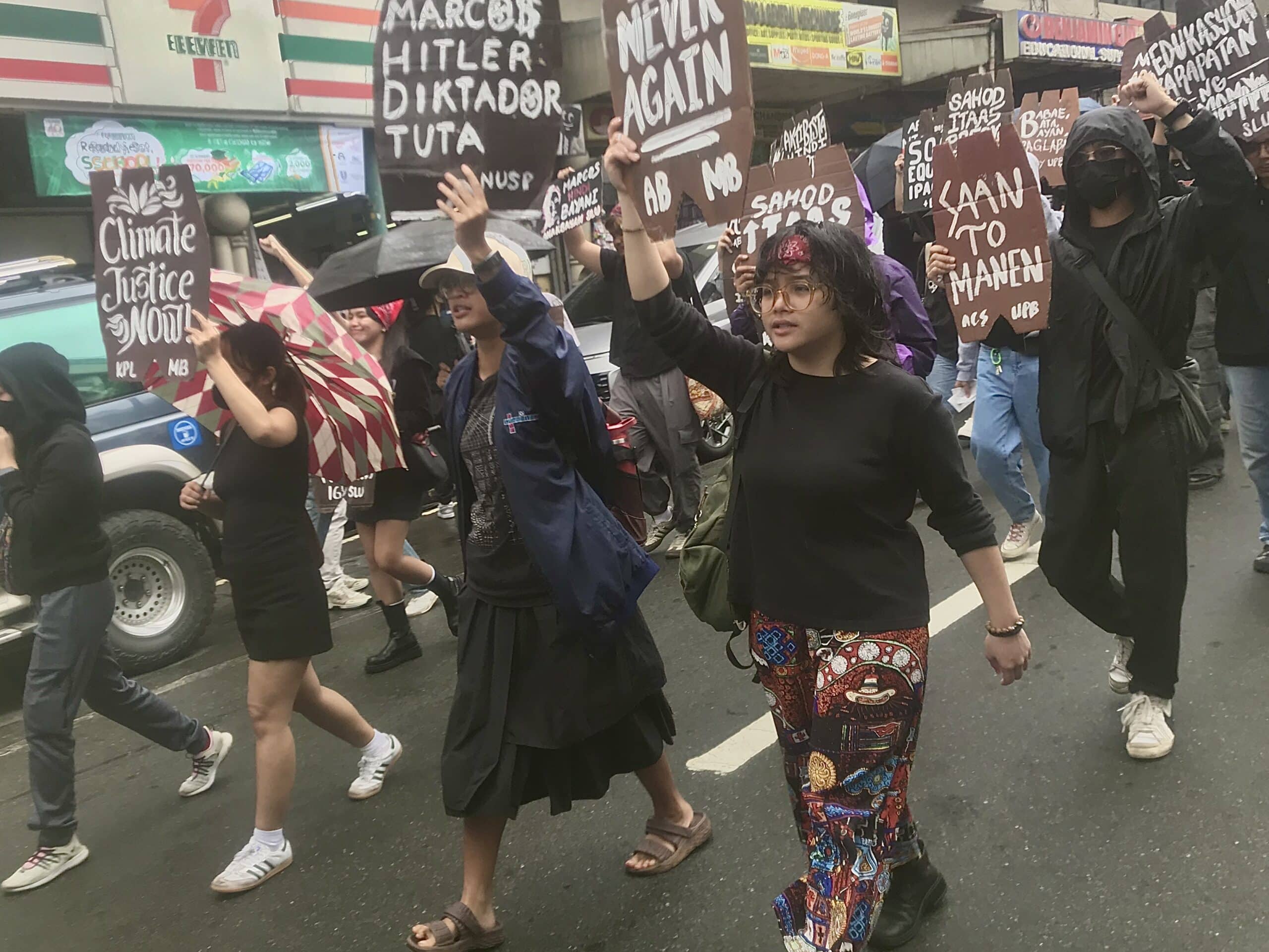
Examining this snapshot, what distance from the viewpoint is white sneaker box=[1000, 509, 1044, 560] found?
5.52 metres

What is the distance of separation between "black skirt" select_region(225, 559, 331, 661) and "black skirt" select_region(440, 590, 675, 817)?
74 centimetres

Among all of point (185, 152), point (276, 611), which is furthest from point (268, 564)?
point (185, 152)

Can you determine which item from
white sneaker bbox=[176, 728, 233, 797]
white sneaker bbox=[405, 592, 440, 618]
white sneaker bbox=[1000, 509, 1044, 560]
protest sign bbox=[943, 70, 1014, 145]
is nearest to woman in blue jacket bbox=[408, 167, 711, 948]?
white sneaker bbox=[176, 728, 233, 797]

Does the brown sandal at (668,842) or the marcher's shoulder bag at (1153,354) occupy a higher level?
the marcher's shoulder bag at (1153,354)

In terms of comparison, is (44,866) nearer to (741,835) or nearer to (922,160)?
(741,835)

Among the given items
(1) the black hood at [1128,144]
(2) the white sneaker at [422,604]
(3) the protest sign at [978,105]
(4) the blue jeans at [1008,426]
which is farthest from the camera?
(2) the white sneaker at [422,604]

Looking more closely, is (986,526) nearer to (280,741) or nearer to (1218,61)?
(280,741)

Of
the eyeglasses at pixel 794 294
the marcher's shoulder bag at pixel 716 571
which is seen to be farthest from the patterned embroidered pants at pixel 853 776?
the eyeglasses at pixel 794 294

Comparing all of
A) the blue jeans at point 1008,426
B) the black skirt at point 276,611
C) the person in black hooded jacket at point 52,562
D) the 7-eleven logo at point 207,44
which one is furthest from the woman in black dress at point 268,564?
the 7-eleven logo at point 207,44

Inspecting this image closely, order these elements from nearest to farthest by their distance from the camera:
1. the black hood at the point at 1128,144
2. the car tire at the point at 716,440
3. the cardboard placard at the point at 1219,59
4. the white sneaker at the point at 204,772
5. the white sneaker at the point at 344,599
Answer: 1. the black hood at the point at 1128,144
2. the cardboard placard at the point at 1219,59
3. the white sneaker at the point at 204,772
4. the white sneaker at the point at 344,599
5. the car tire at the point at 716,440

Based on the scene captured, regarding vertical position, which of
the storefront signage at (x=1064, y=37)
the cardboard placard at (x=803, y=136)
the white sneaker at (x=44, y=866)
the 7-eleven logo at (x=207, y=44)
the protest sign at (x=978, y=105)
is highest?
the storefront signage at (x=1064, y=37)

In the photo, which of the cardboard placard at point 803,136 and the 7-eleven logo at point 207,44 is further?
the 7-eleven logo at point 207,44

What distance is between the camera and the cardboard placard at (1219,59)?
11.8 ft

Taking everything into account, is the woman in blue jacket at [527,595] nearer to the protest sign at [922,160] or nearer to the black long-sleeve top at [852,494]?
the black long-sleeve top at [852,494]
